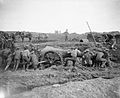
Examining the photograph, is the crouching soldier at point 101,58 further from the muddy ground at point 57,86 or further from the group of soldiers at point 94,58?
the muddy ground at point 57,86

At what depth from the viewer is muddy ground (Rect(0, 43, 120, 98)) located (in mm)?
3729

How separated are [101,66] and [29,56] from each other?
11.8ft

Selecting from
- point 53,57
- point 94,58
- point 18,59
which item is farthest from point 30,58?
point 94,58

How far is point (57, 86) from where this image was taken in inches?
165

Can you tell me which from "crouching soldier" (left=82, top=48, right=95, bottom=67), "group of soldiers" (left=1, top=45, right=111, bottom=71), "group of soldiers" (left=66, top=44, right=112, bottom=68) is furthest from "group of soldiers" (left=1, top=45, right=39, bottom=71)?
"crouching soldier" (left=82, top=48, right=95, bottom=67)

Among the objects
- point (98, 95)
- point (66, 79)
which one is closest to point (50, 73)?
point (66, 79)

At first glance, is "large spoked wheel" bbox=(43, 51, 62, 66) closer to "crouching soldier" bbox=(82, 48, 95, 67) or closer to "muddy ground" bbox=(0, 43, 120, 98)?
"crouching soldier" bbox=(82, 48, 95, 67)

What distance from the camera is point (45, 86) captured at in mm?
4297

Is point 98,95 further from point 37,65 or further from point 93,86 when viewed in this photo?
point 37,65

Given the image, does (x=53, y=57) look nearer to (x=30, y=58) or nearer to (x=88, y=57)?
(x=30, y=58)

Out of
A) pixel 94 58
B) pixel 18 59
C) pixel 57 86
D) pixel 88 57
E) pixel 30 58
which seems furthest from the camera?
pixel 94 58

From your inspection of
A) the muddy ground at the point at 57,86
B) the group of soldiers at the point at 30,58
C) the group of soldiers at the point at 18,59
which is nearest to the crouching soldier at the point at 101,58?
the group of soldiers at the point at 30,58

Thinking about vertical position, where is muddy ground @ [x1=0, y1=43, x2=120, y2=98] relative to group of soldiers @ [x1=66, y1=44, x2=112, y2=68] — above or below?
below

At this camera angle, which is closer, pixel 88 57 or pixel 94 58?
pixel 88 57
